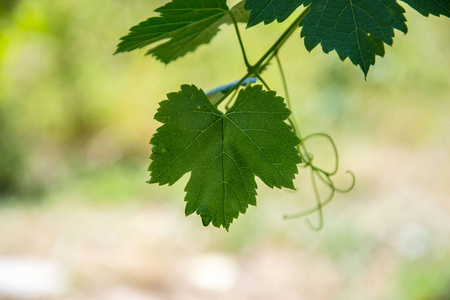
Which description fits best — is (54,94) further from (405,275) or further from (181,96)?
(181,96)

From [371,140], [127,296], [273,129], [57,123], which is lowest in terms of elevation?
[273,129]

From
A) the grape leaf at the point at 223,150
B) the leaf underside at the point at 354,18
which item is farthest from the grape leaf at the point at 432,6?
the grape leaf at the point at 223,150

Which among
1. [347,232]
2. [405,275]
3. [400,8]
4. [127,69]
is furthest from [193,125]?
[127,69]

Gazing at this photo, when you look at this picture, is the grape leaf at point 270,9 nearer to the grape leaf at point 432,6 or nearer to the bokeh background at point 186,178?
the grape leaf at point 432,6

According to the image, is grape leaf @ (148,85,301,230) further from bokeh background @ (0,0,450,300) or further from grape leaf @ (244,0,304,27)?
bokeh background @ (0,0,450,300)

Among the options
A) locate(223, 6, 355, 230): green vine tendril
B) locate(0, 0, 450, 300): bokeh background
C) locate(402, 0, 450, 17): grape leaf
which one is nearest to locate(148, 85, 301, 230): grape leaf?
locate(223, 6, 355, 230): green vine tendril

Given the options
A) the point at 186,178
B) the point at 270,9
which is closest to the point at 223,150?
the point at 270,9
